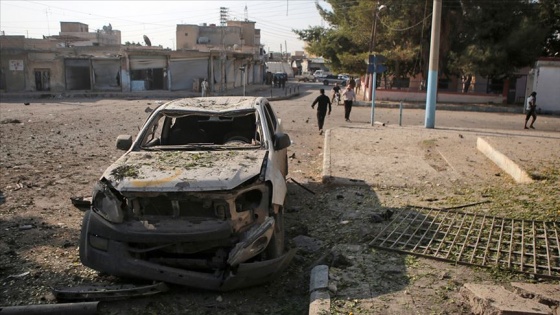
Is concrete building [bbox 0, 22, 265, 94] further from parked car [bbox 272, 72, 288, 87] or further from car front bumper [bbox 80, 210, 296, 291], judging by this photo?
car front bumper [bbox 80, 210, 296, 291]

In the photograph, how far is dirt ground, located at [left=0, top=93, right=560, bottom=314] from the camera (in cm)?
434

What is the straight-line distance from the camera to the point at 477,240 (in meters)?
5.57

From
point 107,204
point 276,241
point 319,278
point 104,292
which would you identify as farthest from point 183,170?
point 319,278

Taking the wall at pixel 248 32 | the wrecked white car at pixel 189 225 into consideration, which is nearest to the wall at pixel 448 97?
the wrecked white car at pixel 189 225

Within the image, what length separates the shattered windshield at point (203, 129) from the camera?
6148 mm

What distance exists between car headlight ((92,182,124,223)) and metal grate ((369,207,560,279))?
2.78m

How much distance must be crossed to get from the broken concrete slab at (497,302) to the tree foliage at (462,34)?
27.9 m

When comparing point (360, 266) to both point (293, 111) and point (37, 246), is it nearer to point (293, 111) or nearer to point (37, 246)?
point (37, 246)

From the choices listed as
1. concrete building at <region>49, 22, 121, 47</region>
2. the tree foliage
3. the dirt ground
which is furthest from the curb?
concrete building at <region>49, 22, 121, 47</region>

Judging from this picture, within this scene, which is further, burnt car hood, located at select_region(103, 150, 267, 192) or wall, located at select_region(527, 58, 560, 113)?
wall, located at select_region(527, 58, 560, 113)

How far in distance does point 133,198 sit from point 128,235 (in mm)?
352

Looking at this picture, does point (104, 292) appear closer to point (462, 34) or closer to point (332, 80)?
point (462, 34)

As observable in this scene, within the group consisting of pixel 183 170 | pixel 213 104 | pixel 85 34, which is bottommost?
pixel 183 170

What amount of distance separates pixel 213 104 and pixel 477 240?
12.0ft
